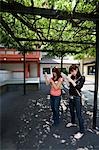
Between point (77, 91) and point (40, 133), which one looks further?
point (40, 133)

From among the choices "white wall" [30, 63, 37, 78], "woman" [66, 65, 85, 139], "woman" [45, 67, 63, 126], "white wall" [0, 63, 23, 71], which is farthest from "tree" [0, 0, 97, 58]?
"white wall" [30, 63, 37, 78]

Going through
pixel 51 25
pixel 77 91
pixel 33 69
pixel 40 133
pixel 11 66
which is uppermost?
pixel 51 25

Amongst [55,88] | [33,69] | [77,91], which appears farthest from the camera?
[33,69]

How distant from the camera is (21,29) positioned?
9.94 metres

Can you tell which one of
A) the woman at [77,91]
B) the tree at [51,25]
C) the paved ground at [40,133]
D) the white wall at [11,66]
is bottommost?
the paved ground at [40,133]

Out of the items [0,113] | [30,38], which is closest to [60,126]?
[0,113]

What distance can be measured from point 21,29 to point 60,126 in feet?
16.0

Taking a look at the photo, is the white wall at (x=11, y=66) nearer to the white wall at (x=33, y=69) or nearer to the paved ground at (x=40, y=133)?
the white wall at (x=33, y=69)

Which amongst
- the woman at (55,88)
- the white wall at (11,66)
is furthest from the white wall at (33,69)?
the woman at (55,88)

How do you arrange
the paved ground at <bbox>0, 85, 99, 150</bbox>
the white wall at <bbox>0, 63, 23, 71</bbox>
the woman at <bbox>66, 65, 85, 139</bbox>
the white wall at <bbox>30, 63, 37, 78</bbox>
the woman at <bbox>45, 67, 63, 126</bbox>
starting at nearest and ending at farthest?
the paved ground at <bbox>0, 85, 99, 150</bbox> < the woman at <bbox>66, 65, 85, 139</bbox> < the woman at <bbox>45, 67, 63, 126</bbox> < the white wall at <bbox>0, 63, 23, 71</bbox> < the white wall at <bbox>30, 63, 37, 78</bbox>

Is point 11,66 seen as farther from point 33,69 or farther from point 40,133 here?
point 40,133

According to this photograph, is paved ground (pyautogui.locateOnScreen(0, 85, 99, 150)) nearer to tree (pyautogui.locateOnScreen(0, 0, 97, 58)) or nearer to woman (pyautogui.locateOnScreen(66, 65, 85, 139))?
woman (pyautogui.locateOnScreen(66, 65, 85, 139))

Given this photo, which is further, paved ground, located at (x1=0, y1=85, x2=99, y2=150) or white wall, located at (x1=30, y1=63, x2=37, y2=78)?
white wall, located at (x1=30, y1=63, x2=37, y2=78)

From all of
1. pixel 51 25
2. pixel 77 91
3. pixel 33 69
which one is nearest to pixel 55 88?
pixel 77 91
